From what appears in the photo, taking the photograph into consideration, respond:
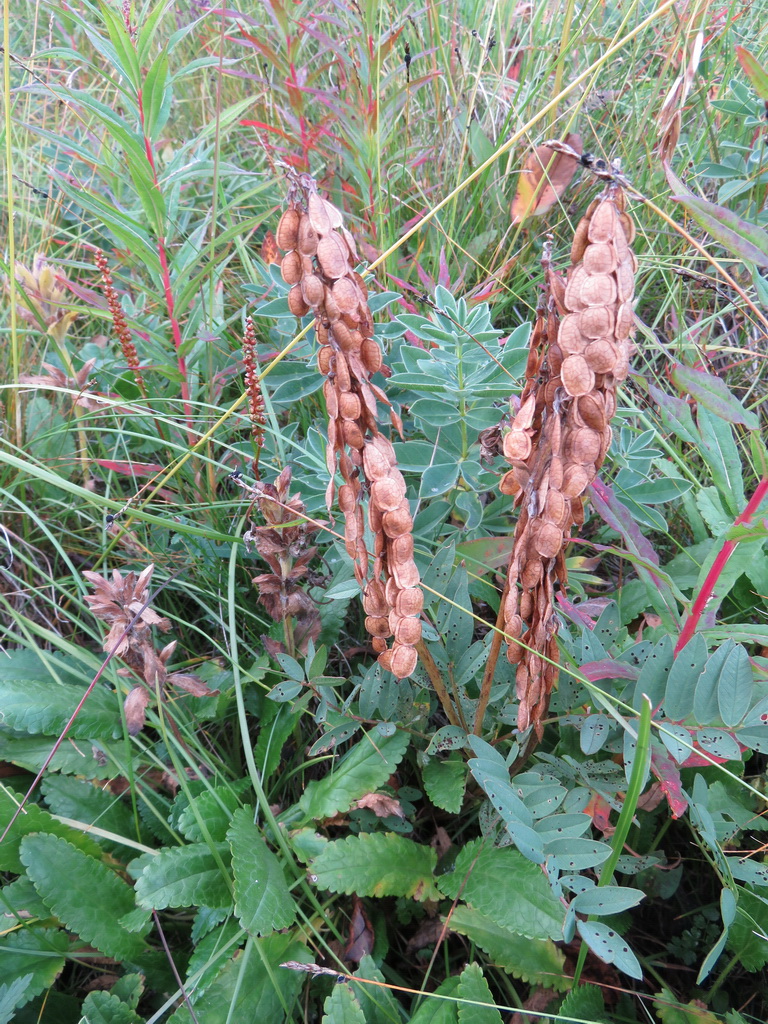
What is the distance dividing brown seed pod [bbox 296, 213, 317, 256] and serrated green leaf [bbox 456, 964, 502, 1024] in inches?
40.2

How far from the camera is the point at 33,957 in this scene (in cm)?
124

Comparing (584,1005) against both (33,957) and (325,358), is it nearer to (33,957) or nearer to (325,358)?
(33,957)

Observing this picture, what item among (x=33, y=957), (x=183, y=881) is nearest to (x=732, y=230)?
(x=183, y=881)

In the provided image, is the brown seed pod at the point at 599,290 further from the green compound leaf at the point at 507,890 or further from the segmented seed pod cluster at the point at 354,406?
the green compound leaf at the point at 507,890

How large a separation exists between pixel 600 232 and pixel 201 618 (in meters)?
1.24

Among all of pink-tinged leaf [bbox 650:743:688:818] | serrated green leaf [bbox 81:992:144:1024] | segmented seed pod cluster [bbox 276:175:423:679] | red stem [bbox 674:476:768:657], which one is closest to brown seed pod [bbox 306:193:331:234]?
segmented seed pod cluster [bbox 276:175:423:679]

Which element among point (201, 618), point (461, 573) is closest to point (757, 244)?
point (461, 573)

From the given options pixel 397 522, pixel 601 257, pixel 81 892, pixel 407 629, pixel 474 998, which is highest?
pixel 601 257

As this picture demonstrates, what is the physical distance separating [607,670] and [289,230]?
0.75 metres

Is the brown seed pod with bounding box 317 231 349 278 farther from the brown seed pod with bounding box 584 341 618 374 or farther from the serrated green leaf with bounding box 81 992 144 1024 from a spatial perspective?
the serrated green leaf with bounding box 81 992 144 1024

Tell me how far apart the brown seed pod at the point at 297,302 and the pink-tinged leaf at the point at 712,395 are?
0.42 m

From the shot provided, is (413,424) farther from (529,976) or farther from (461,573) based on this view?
(529,976)

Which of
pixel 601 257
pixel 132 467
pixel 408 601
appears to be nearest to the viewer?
pixel 601 257

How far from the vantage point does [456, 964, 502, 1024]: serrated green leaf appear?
3.47 feet
